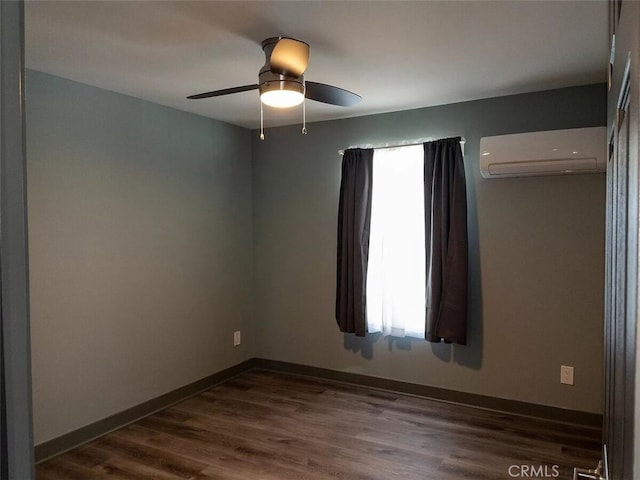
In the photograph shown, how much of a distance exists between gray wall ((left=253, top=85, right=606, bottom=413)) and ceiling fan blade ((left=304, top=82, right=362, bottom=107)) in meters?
1.26

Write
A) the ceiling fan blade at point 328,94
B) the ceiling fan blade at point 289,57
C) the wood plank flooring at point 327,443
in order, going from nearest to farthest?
1. the ceiling fan blade at point 289,57
2. the ceiling fan blade at point 328,94
3. the wood plank flooring at point 327,443

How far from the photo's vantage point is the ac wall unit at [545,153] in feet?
9.71

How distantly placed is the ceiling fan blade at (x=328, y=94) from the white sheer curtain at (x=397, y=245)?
3.90 ft

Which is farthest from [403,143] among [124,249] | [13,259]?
[13,259]

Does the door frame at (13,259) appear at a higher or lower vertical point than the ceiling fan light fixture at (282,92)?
lower

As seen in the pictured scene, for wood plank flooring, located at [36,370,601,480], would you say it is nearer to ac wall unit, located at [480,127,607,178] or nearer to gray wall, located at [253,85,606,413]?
gray wall, located at [253,85,606,413]

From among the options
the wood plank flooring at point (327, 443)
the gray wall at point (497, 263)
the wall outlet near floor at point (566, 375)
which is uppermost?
the gray wall at point (497, 263)

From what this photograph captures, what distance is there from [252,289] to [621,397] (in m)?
4.22

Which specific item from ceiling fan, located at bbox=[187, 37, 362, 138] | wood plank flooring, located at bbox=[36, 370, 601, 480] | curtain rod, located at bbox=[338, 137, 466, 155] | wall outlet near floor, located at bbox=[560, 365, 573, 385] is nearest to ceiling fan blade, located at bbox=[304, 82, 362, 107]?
ceiling fan, located at bbox=[187, 37, 362, 138]

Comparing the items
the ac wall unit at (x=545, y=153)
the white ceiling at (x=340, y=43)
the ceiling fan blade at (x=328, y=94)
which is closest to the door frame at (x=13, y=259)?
the white ceiling at (x=340, y=43)

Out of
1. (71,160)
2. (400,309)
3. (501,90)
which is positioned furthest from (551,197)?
(71,160)

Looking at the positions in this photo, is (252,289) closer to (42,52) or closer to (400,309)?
(400,309)

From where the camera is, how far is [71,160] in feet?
9.90

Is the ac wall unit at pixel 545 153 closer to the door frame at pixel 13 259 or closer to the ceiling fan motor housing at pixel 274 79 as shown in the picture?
the ceiling fan motor housing at pixel 274 79
